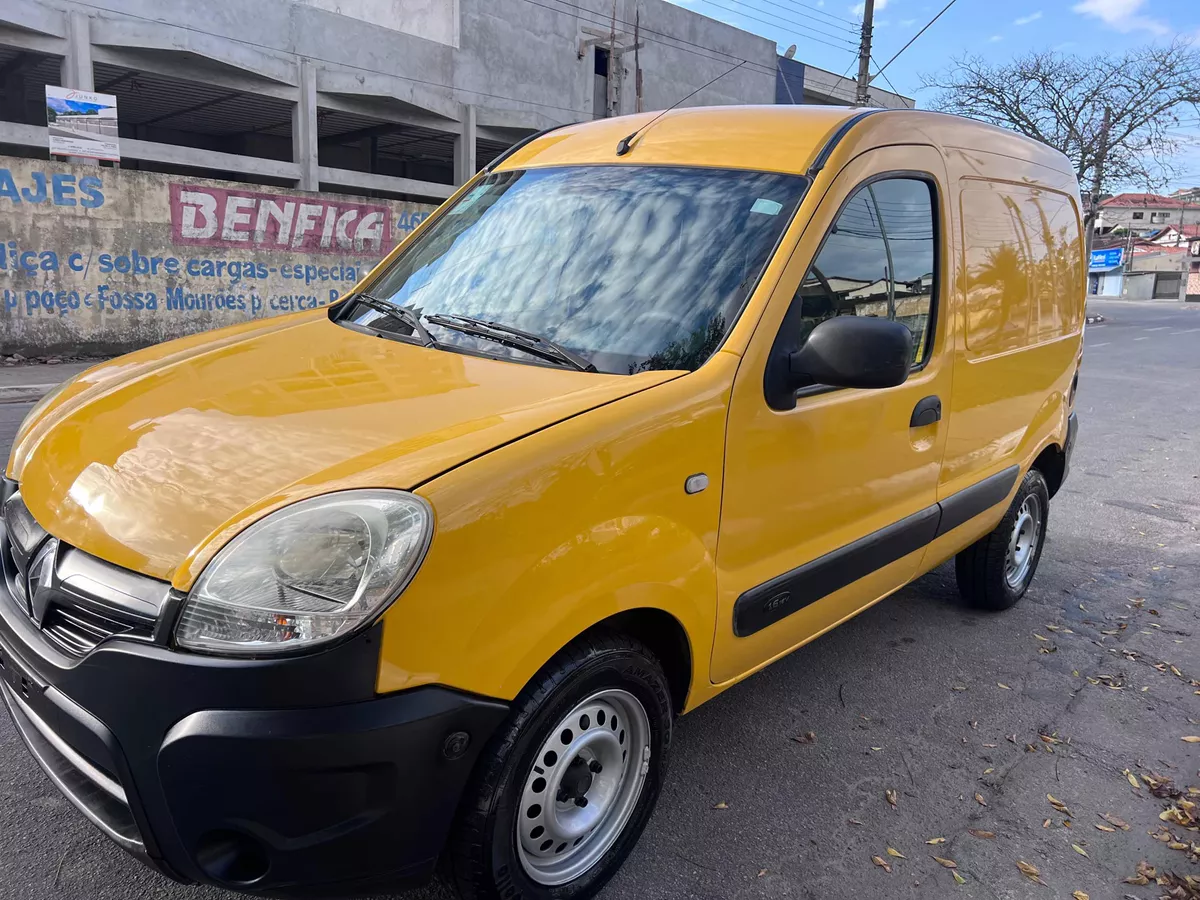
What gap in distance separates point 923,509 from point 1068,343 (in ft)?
5.89

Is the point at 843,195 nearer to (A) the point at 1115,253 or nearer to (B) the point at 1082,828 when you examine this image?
(B) the point at 1082,828

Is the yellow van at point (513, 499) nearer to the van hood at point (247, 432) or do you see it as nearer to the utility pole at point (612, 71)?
the van hood at point (247, 432)

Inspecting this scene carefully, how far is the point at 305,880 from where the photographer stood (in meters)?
1.74

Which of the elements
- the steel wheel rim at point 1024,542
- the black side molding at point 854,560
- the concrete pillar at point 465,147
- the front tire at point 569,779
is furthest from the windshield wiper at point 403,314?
the concrete pillar at point 465,147

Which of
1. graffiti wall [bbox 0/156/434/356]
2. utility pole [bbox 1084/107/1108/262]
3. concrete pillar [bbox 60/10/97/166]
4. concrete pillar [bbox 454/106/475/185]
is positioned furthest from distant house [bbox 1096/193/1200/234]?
concrete pillar [bbox 60/10/97/166]

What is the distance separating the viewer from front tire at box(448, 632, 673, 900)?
6.31 ft

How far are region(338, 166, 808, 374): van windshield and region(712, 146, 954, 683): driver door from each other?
6.7 inches

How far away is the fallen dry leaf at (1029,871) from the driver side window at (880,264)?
5.26 feet

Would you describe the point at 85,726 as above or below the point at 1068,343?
below

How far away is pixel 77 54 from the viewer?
46.9 feet

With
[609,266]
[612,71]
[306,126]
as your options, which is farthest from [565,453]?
[612,71]

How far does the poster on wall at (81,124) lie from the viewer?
41.0ft

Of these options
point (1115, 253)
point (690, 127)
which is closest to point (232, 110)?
point (690, 127)

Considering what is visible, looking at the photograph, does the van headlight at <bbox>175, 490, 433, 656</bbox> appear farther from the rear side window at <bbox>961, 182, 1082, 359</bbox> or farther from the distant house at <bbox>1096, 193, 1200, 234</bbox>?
the distant house at <bbox>1096, 193, 1200, 234</bbox>
